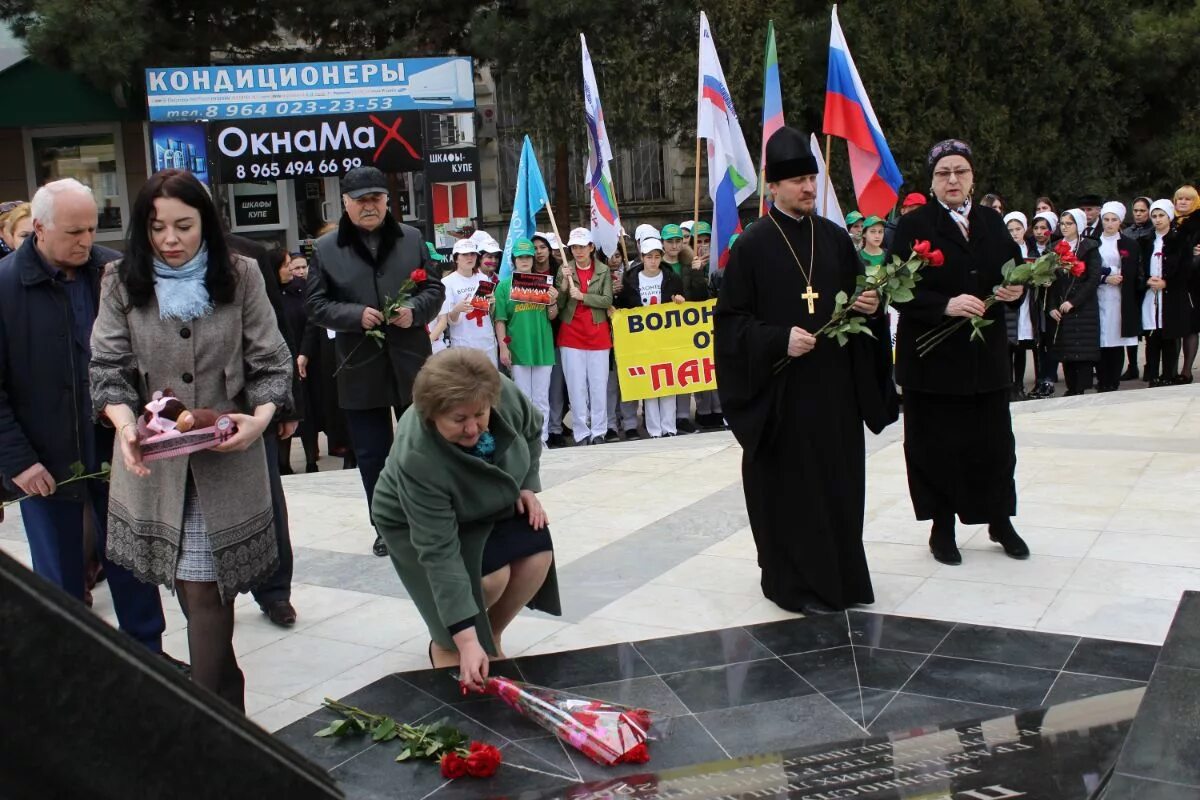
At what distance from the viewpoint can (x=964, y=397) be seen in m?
5.77

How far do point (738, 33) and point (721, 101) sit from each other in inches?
289

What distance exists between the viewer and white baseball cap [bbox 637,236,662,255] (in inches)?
431

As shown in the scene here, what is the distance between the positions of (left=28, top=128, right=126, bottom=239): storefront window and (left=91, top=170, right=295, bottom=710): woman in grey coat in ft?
58.4

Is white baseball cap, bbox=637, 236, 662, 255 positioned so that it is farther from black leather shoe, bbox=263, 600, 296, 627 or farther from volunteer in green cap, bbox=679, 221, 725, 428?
black leather shoe, bbox=263, 600, 296, 627

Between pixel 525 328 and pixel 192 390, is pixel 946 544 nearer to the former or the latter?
pixel 192 390

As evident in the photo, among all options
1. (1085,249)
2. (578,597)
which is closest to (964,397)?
(578,597)

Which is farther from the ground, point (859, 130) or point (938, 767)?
point (859, 130)

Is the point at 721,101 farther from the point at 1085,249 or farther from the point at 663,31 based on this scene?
the point at 663,31

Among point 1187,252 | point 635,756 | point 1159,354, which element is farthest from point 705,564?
point 1159,354

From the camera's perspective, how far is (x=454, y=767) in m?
3.61

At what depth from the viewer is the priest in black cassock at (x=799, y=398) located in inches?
203

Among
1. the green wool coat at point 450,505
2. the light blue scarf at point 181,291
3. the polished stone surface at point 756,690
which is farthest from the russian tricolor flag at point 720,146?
the light blue scarf at point 181,291

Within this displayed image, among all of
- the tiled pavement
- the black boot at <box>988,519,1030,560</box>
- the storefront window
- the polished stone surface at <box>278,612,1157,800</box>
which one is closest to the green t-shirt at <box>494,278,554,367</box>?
the tiled pavement

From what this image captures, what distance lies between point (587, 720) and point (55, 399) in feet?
7.50
